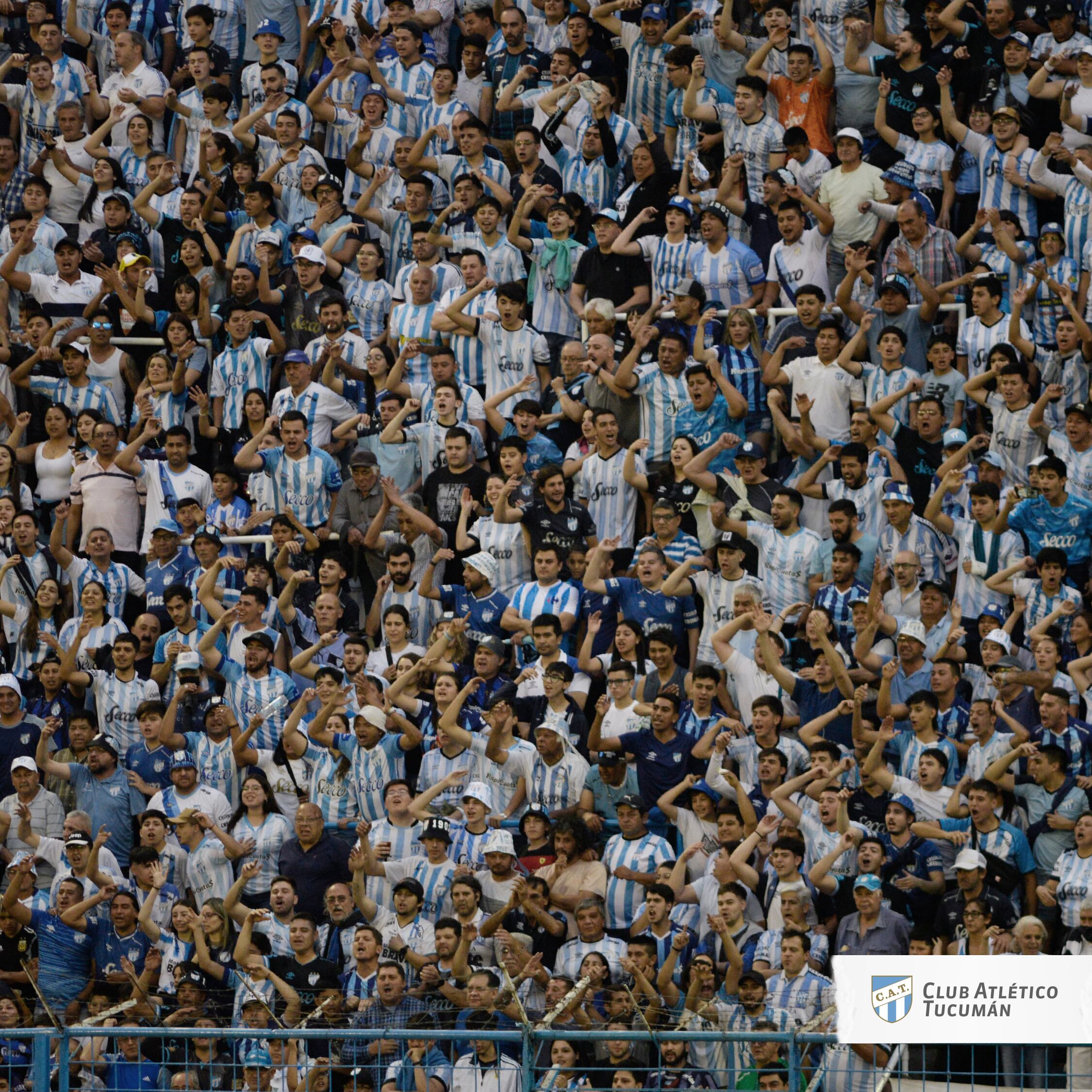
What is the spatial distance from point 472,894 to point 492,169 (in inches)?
322

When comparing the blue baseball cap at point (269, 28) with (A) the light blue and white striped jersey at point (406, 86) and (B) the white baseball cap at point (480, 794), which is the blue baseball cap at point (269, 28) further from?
(B) the white baseball cap at point (480, 794)

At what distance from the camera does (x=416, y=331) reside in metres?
20.9

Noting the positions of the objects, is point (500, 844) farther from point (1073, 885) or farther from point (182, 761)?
point (1073, 885)

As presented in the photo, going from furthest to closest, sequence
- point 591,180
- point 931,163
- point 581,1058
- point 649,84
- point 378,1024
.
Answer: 1. point 649,84
2. point 591,180
3. point 931,163
4. point 378,1024
5. point 581,1058

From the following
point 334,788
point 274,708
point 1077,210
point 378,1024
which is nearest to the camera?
point 378,1024

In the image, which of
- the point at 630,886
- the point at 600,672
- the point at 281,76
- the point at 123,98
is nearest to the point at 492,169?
the point at 281,76

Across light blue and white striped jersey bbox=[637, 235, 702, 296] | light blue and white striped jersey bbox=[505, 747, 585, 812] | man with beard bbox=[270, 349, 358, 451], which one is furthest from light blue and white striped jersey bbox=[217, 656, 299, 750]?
light blue and white striped jersey bbox=[637, 235, 702, 296]

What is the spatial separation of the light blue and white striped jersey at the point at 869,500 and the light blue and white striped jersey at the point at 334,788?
4.44m

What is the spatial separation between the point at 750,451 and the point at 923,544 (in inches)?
62.0

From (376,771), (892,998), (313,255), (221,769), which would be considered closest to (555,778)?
(376,771)

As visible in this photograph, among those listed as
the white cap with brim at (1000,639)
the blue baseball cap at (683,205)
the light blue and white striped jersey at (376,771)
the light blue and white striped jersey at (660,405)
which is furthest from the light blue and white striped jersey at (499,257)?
the white cap with brim at (1000,639)

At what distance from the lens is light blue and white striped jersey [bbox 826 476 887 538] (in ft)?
61.7

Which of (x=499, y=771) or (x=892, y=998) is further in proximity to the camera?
(x=499, y=771)

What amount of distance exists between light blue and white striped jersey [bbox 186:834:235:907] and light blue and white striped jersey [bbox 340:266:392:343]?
18.2ft
